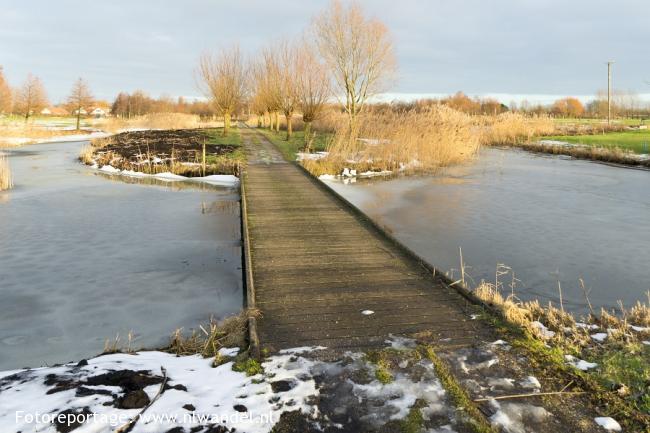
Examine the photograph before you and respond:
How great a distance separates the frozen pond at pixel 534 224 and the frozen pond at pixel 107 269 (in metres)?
3.32

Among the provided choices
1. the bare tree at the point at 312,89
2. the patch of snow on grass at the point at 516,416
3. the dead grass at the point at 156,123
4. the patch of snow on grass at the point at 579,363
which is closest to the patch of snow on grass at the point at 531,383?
the patch of snow on grass at the point at 516,416

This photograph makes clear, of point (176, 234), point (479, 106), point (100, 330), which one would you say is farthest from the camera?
point (479, 106)

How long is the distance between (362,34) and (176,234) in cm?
1938

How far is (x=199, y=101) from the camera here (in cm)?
10069

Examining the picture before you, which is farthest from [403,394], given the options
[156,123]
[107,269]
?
[156,123]

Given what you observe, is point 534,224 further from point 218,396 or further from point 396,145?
point 396,145

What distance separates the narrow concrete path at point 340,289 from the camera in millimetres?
3705

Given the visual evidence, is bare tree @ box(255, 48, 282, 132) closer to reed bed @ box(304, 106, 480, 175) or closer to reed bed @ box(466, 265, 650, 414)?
reed bed @ box(304, 106, 480, 175)

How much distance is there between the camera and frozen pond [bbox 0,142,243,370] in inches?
178

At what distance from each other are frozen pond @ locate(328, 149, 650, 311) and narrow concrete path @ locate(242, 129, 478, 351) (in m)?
1.34

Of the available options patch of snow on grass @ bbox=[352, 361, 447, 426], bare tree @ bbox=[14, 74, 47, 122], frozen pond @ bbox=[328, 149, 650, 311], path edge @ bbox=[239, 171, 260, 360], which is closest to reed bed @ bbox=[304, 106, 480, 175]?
frozen pond @ bbox=[328, 149, 650, 311]

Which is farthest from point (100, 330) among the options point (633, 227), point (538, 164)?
point (538, 164)

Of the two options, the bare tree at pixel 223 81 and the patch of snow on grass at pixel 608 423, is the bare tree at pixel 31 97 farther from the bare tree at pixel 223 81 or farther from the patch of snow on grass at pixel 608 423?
the patch of snow on grass at pixel 608 423

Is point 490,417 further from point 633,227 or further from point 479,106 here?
point 479,106
